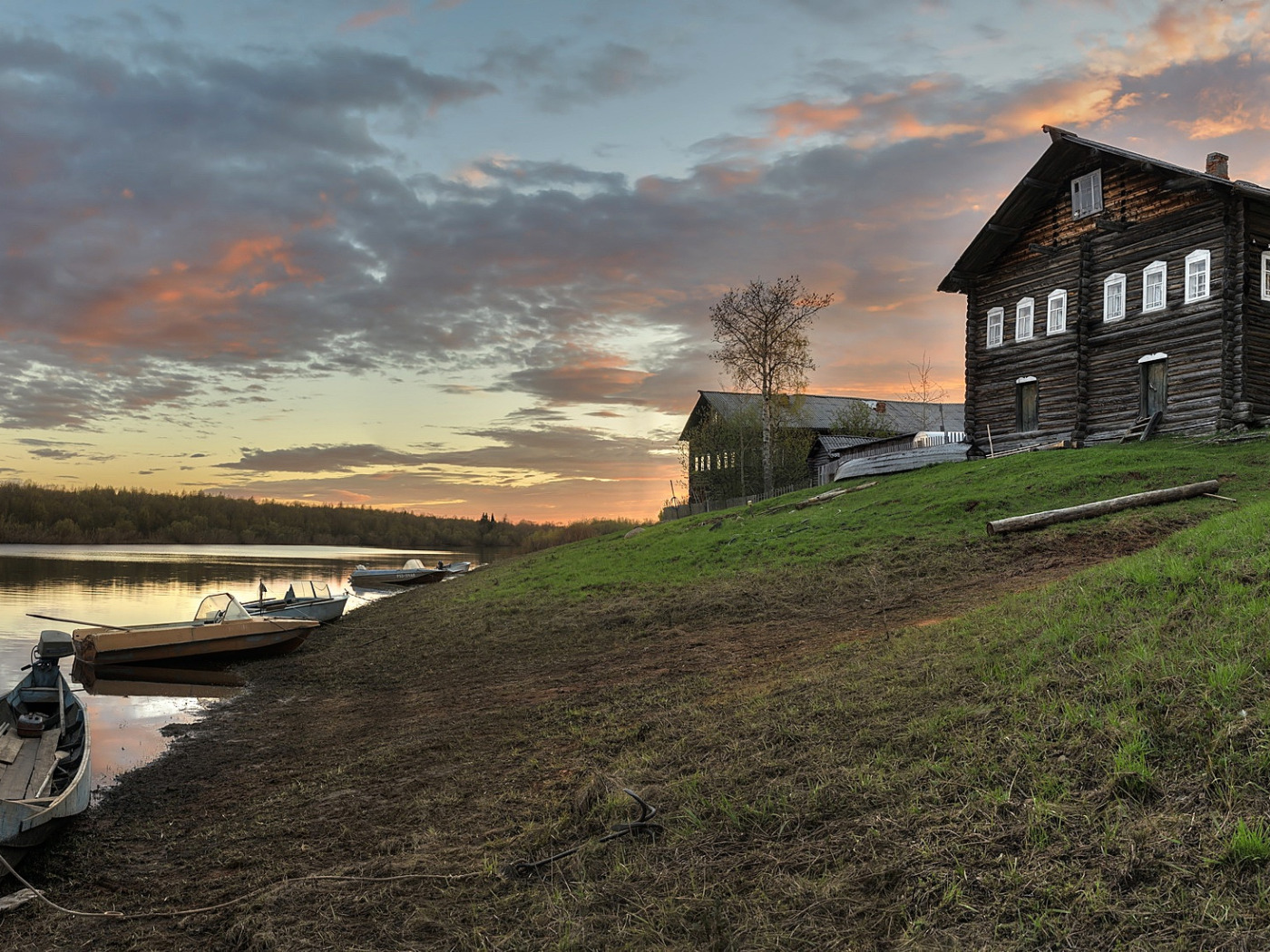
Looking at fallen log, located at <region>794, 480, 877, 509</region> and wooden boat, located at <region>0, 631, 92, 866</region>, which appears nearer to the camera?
wooden boat, located at <region>0, 631, 92, 866</region>

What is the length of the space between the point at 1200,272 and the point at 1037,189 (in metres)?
7.64

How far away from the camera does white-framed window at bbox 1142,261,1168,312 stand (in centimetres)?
2920

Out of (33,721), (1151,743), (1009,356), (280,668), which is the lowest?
(280,668)

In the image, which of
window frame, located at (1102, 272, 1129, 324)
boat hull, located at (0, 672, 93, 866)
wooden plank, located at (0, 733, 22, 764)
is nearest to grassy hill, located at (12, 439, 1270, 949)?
boat hull, located at (0, 672, 93, 866)

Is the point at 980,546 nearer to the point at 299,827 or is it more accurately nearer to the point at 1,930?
the point at 299,827

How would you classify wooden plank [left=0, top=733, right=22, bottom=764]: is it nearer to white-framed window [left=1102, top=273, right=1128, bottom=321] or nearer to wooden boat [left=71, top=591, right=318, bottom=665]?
wooden boat [left=71, top=591, right=318, bottom=665]

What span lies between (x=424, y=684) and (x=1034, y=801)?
12883mm

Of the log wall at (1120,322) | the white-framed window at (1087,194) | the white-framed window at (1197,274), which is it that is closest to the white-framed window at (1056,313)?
the log wall at (1120,322)

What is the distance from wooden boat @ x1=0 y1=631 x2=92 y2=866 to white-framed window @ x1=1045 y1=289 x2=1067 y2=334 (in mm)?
33766

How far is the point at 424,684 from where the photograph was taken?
53.3 ft

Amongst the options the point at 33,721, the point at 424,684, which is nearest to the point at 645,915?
the point at 33,721

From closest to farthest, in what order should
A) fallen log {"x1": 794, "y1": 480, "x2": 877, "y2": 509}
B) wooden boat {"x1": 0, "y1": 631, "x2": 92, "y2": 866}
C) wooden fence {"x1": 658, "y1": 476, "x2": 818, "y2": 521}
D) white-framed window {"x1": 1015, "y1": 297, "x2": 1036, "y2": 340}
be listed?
wooden boat {"x1": 0, "y1": 631, "x2": 92, "y2": 866} → fallen log {"x1": 794, "y1": 480, "x2": 877, "y2": 509} → white-framed window {"x1": 1015, "y1": 297, "x2": 1036, "y2": 340} → wooden fence {"x1": 658, "y1": 476, "x2": 818, "y2": 521}

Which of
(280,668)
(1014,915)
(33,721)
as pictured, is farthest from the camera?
(280,668)

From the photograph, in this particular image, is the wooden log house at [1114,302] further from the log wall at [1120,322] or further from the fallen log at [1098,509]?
the fallen log at [1098,509]
